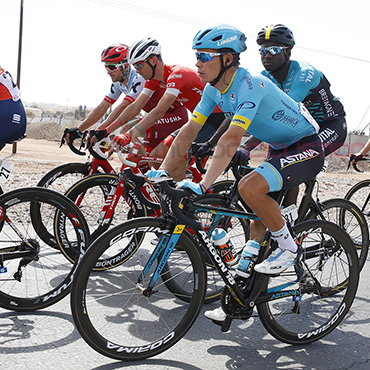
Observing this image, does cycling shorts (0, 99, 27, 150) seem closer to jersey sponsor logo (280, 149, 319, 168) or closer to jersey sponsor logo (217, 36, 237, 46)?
jersey sponsor logo (217, 36, 237, 46)

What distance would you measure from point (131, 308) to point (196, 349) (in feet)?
1.86

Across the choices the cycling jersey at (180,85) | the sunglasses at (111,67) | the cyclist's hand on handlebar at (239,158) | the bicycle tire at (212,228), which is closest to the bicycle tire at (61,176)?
the cycling jersey at (180,85)

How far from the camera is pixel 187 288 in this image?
3570 mm

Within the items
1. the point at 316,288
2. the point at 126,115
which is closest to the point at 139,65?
A: the point at 126,115

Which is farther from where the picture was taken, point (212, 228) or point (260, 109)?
point (212, 228)

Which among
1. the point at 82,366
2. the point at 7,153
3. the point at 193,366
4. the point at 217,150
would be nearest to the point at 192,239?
the point at 217,150

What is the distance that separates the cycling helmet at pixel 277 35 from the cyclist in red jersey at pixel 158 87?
0.88 metres

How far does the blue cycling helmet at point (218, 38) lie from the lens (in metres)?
3.58

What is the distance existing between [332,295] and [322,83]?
2414 mm

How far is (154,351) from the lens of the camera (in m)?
3.29

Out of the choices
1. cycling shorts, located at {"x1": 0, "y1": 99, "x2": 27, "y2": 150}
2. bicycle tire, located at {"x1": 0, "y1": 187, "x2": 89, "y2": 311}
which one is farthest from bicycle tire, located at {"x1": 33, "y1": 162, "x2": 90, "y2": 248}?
cycling shorts, located at {"x1": 0, "y1": 99, "x2": 27, "y2": 150}

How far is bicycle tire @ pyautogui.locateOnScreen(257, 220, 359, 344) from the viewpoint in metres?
3.74

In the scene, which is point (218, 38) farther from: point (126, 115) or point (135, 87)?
point (135, 87)

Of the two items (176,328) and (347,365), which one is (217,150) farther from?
(347,365)
